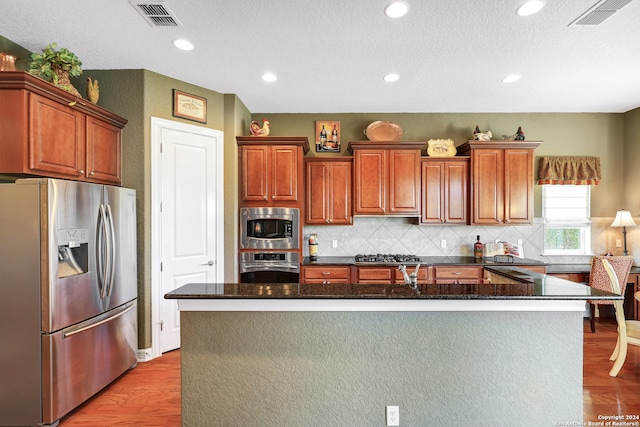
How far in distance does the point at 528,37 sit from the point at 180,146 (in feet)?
11.2

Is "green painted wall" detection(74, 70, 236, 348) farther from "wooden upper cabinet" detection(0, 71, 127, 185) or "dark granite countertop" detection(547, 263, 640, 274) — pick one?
"dark granite countertop" detection(547, 263, 640, 274)

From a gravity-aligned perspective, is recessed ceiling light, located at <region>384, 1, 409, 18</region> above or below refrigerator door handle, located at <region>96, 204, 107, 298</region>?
above

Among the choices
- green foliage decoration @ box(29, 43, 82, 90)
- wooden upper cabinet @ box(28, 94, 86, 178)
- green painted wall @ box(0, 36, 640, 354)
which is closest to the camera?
wooden upper cabinet @ box(28, 94, 86, 178)

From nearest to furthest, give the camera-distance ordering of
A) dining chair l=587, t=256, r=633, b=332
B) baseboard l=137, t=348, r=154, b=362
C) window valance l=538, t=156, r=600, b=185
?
1. baseboard l=137, t=348, r=154, b=362
2. dining chair l=587, t=256, r=633, b=332
3. window valance l=538, t=156, r=600, b=185

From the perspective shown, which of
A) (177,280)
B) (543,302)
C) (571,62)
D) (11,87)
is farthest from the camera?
(177,280)

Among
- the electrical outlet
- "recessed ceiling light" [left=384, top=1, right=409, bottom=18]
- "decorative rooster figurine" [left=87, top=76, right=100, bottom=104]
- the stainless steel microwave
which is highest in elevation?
"recessed ceiling light" [left=384, top=1, right=409, bottom=18]

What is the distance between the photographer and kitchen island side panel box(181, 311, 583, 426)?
70.1 inches

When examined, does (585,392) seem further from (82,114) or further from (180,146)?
(82,114)

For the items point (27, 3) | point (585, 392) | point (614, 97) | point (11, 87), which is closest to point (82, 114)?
point (11, 87)

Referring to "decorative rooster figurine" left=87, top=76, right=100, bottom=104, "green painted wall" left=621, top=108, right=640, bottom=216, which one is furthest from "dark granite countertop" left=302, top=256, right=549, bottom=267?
"decorative rooster figurine" left=87, top=76, right=100, bottom=104

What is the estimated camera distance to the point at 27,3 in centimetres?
219

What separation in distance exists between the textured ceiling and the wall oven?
77.6 inches

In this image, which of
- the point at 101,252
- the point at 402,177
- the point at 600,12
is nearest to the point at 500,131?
the point at 402,177

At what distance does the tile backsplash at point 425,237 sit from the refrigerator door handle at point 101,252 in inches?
97.3
